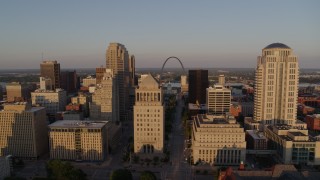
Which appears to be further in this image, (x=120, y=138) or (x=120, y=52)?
(x=120, y=52)

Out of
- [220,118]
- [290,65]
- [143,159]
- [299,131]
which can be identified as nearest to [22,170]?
[143,159]

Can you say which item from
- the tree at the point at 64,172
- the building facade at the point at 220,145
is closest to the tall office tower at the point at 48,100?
the tree at the point at 64,172

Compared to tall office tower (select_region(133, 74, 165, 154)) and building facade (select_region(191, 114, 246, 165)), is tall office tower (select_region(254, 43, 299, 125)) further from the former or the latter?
tall office tower (select_region(133, 74, 165, 154))

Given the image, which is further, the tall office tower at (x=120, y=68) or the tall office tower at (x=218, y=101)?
the tall office tower at (x=120, y=68)

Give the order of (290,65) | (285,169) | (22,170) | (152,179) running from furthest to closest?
(290,65), (22,170), (152,179), (285,169)

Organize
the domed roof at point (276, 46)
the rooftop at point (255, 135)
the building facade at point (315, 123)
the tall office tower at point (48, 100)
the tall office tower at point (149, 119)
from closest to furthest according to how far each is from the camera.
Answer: the tall office tower at point (149, 119) < the rooftop at point (255, 135) < the domed roof at point (276, 46) < the building facade at point (315, 123) < the tall office tower at point (48, 100)

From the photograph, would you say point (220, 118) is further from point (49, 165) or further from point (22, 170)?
point (22, 170)

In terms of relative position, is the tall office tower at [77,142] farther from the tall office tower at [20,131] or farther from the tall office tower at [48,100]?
the tall office tower at [48,100]

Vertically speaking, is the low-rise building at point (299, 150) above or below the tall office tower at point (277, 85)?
below
